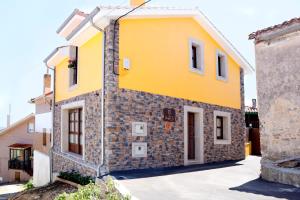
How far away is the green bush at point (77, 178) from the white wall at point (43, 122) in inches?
452

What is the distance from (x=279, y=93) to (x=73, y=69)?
8.20m

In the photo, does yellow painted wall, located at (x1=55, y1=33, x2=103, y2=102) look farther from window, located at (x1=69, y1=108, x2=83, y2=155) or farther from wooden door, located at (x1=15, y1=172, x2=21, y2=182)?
wooden door, located at (x1=15, y1=172, x2=21, y2=182)

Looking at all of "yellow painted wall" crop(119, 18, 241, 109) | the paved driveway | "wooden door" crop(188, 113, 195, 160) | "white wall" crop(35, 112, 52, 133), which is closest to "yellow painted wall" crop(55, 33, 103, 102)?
"yellow painted wall" crop(119, 18, 241, 109)

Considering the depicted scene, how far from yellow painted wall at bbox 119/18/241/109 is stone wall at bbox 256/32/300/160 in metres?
3.06

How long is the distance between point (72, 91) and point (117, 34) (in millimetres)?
3943

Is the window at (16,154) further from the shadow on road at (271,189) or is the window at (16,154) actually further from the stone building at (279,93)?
the shadow on road at (271,189)

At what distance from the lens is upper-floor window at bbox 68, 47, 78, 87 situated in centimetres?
1245

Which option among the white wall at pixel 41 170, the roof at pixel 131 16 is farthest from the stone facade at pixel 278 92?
the white wall at pixel 41 170

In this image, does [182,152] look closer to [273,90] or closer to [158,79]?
[158,79]

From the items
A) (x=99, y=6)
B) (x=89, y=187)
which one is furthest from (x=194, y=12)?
(x=89, y=187)

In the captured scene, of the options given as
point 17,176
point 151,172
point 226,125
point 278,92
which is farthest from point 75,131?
point 17,176

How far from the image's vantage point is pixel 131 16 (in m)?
10.2

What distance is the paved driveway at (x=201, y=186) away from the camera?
662 cm

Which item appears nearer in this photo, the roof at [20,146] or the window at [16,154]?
the roof at [20,146]
